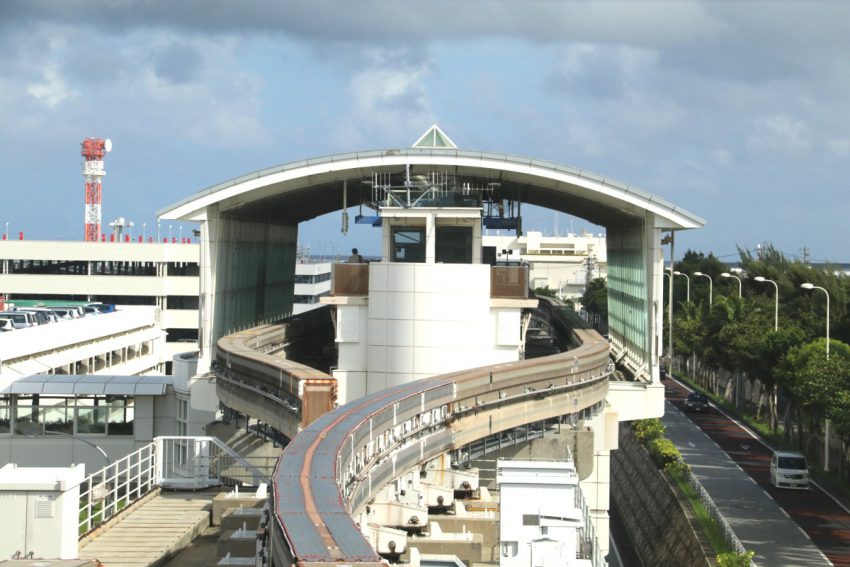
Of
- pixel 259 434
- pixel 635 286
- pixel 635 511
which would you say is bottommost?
pixel 635 511

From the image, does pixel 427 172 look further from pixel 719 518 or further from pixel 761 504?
pixel 761 504

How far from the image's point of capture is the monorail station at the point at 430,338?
22969 mm

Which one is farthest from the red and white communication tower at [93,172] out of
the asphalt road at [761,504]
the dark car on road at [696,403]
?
the asphalt road at [761,504]

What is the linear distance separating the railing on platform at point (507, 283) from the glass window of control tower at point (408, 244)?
425 cm

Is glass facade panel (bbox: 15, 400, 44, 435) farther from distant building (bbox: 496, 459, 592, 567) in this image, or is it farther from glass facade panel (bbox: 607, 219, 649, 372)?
distant building (bbox: 496, 459, 592, 567)

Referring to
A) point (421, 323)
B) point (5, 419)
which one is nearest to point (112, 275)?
point (5, 419)

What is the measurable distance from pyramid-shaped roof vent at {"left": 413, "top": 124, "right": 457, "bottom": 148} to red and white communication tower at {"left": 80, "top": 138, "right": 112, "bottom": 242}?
68.5 metres

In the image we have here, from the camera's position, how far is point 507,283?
3656cm

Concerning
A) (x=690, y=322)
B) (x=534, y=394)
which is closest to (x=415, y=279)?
(x=534, y=394)

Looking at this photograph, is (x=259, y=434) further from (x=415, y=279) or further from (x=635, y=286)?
(x=635, y=286)

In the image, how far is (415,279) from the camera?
1400 inches

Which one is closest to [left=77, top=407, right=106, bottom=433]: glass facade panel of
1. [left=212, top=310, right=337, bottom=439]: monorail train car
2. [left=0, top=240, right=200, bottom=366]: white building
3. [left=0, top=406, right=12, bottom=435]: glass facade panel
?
[left=0, top=406, right=12, bottom=435]: glass facade panel

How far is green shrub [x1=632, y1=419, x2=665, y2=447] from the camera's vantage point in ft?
173

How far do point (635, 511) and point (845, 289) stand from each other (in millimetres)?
23735
